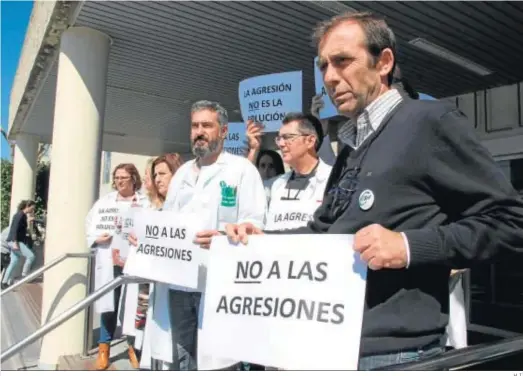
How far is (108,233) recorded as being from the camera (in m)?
4.64

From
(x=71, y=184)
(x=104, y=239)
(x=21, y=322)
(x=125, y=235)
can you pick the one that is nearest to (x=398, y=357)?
(x=125, y=235)

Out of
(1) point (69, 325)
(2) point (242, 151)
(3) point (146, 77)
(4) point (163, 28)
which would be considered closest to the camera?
(1) point (69, 325)

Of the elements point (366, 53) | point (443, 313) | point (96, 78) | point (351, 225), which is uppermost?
point (96, 78)

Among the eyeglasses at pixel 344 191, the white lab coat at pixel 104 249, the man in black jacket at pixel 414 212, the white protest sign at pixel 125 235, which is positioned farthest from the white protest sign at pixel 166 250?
the white lab coat at pixel 104 249

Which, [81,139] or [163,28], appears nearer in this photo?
[81,139]

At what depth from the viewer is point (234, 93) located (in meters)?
8.83

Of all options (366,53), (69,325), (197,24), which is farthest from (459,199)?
(197,24)

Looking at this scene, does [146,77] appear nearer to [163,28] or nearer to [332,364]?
[163,28]

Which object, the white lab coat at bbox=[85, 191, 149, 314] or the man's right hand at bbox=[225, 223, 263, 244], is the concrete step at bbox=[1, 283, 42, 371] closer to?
the white lab coat at bbox=[85, 191, 149, 314]

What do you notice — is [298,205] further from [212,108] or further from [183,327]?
[183,327]

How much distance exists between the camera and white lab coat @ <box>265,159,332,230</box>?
3.36 m

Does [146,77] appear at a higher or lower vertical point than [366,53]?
higher

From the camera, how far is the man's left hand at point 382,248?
119 cm

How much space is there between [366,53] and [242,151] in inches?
162
